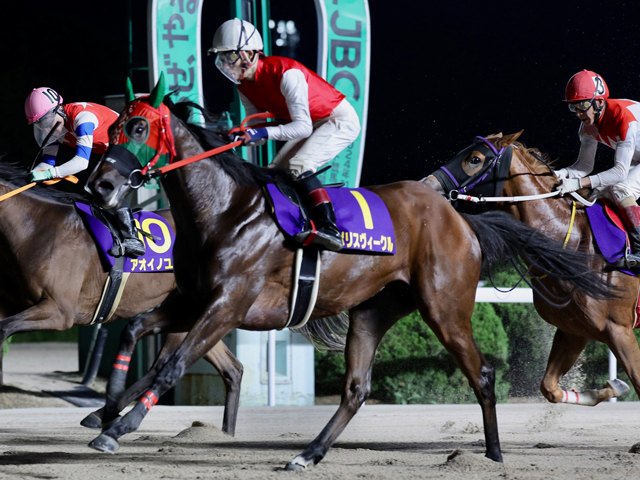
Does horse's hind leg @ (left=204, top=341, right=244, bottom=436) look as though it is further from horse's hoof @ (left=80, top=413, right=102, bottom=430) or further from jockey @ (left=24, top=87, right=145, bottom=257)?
horse's hoof @ (left=80, top=413, right=102, bottom=430)

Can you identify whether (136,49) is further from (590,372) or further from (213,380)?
(590,372)

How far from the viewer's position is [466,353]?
11.2ft

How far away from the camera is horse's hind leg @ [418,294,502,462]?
3.39 metres

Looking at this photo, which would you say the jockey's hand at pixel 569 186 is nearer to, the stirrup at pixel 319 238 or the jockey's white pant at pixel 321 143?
the jockey's white pant at pixel 321 143

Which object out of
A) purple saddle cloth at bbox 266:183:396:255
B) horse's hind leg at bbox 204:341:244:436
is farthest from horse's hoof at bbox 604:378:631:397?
horse's hind leg at bbox 204:341:244:436

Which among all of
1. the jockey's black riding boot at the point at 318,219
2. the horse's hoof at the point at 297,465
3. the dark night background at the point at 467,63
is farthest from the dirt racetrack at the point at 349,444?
the dark night background at the point at 467,63

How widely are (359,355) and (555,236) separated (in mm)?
1330

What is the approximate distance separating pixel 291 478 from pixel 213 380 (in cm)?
359

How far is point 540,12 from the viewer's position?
9.08 m

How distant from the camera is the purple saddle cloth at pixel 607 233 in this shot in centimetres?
397

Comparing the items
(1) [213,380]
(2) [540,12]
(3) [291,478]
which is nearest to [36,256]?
(3) [291,478]

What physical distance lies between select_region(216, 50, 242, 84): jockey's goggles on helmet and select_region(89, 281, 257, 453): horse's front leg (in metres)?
0.92

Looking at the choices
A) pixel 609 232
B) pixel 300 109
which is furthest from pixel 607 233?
pixel 300 109

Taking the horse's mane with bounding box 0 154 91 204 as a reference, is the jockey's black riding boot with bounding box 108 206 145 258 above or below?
below
